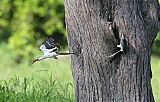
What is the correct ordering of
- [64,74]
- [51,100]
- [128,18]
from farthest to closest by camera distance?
[64,74] → [51,100] → [128,18]

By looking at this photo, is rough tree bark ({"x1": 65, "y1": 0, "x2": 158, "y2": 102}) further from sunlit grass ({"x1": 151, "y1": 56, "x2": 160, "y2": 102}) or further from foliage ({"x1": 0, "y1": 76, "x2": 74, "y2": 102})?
sunlit grass ({"x1": 151, "y1": 56, "x2": 160, "y2": 102})

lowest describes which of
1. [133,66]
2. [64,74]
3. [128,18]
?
[64,74]

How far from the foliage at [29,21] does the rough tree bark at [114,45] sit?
6.51 meters

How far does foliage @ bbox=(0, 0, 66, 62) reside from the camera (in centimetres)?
1045

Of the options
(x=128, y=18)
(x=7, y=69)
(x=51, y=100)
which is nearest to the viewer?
(x=128, y=18)

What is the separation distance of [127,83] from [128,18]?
0.49 m

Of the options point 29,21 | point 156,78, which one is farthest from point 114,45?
point 29,21

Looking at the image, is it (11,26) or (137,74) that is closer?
(137,74)

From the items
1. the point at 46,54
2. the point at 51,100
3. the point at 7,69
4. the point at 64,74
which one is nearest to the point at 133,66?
the point at 46,54

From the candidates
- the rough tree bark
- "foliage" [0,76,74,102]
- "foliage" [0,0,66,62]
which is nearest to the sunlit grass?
"foliage" [0,76,74,102]

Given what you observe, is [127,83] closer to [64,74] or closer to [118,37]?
[118,37]

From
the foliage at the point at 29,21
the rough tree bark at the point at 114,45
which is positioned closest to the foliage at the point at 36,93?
the rough tree bark at the point at 114,45

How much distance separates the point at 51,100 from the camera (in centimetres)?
507

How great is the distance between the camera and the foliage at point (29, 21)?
1045 centimetres
